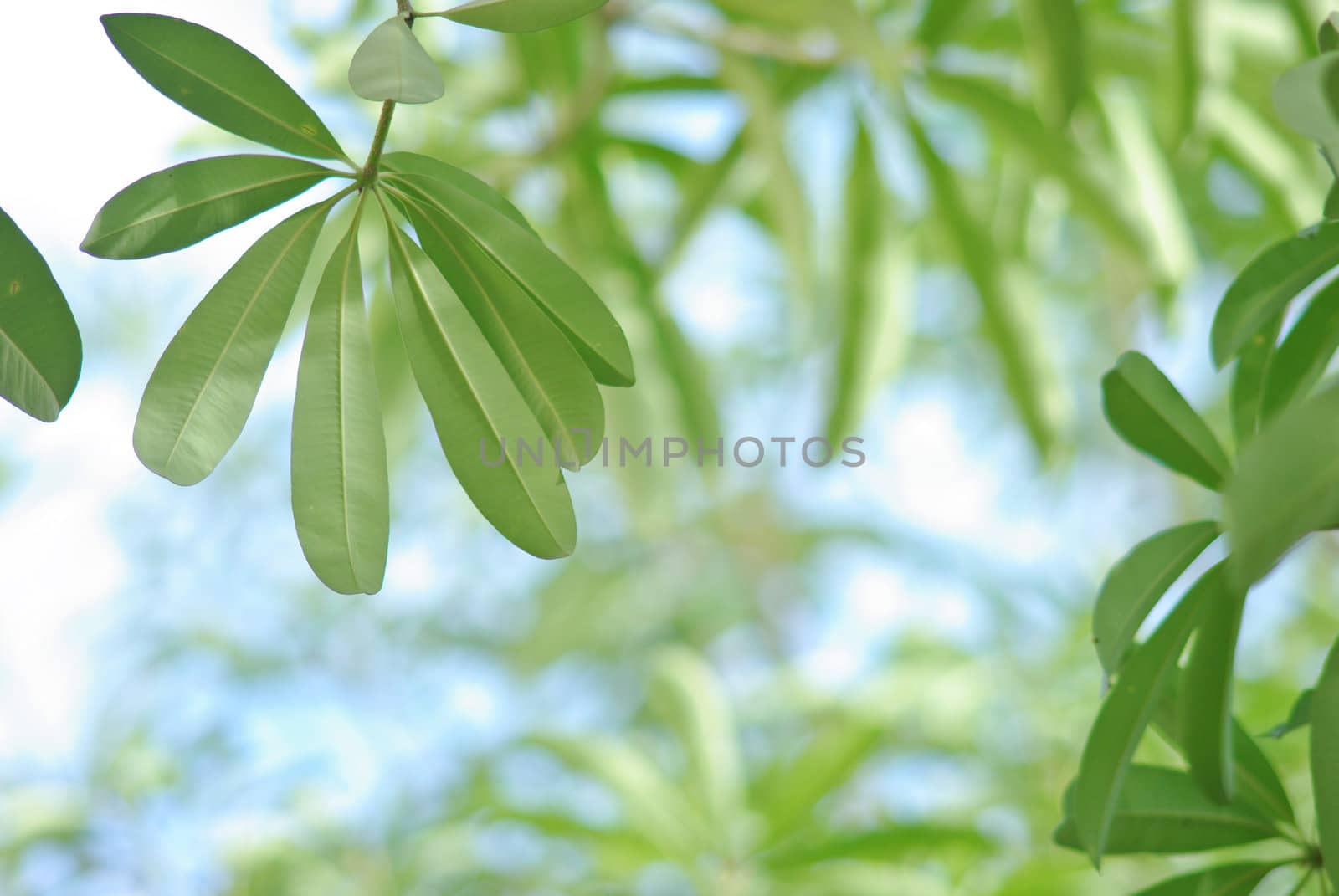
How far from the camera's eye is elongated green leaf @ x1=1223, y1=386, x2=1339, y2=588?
0.16 metres

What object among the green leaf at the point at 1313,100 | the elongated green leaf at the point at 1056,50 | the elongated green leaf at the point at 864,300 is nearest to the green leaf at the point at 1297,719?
the green leaf at the point at 1313,100

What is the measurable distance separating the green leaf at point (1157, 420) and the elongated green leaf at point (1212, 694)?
44 millimetres

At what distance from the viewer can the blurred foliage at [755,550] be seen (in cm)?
94

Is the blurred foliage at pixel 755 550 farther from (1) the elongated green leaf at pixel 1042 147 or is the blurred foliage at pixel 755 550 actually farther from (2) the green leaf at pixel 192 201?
(2) the green leaf at pixel 192 201

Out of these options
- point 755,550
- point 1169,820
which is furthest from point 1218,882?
point 755,550

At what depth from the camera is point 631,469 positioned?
3.54 ft

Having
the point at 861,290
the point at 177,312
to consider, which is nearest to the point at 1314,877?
the point at 861,290

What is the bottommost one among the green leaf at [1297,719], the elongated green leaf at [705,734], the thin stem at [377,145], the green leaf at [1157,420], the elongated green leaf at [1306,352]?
the green leaf at [1297,719]

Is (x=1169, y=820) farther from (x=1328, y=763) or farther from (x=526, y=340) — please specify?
(x=526, y=340)

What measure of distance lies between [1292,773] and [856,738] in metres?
0.40

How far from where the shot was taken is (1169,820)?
13.7 inches

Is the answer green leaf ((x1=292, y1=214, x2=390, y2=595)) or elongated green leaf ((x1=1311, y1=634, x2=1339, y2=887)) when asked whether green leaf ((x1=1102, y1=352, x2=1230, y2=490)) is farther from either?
green leaf ((x1=292, y1=214, x2=390, y2=595))

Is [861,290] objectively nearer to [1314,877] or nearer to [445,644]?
[1314,877]

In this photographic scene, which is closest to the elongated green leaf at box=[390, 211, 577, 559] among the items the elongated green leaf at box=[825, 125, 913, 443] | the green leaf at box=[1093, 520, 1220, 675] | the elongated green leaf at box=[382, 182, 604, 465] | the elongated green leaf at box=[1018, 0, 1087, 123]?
the elongated green leaf at box=[382, 182, 604, 465]
